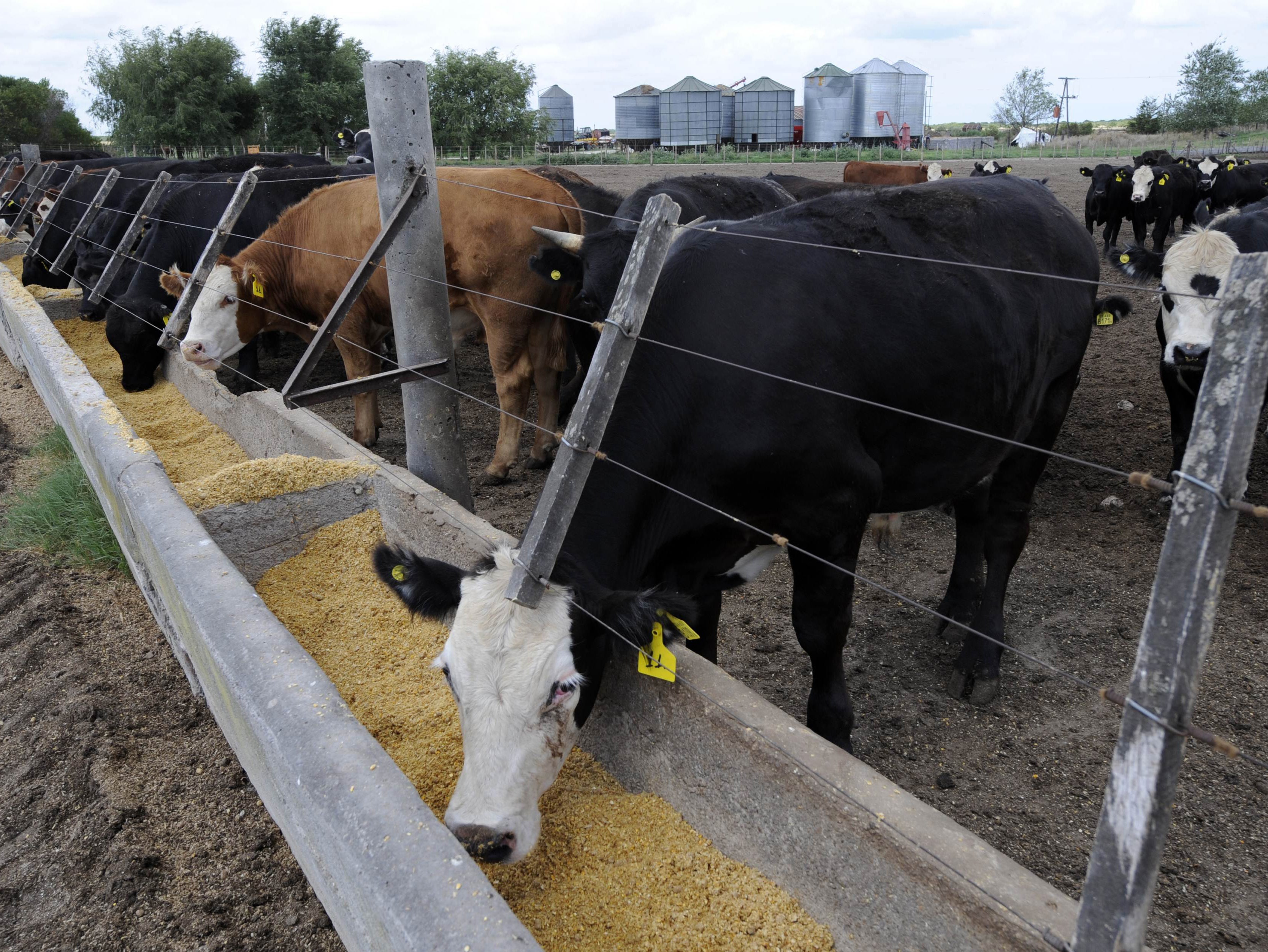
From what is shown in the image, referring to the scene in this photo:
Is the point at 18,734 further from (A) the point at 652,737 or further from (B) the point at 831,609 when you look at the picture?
(B) the point at 831,609

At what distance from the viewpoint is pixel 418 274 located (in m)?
3.62

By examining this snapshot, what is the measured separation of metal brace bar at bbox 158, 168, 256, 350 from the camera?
5.64 metres

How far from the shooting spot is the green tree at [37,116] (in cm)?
4512

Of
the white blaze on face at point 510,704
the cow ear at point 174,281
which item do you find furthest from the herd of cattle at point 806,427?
the cow ear at point 174,281

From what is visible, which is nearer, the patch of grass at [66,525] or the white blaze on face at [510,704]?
the white blaze on face at [510,704]

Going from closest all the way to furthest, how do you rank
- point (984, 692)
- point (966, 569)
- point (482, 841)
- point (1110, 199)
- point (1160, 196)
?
1. point (482, 841)
2. point (984, 692)
3. point (966, 569)
4. point (1160, 196)
5. point (1110, 199)

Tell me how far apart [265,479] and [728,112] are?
192 feet

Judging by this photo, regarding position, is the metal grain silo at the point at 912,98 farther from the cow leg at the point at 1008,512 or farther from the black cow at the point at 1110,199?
the cow leg at the point at 1008,512

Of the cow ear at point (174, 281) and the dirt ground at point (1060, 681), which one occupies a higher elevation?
the cow ear at point (174, 281)

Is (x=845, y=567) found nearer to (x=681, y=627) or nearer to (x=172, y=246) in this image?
(x=681, y=627)

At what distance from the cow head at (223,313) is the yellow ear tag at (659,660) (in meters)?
4.61

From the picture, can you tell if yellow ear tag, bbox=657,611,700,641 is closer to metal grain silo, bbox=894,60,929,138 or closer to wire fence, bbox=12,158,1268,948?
wire fence, bbox=12,158,1268,948

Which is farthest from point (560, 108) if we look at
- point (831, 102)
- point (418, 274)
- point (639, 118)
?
point (418, 274)

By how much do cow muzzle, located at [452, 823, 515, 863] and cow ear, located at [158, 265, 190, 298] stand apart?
5.60 metres
